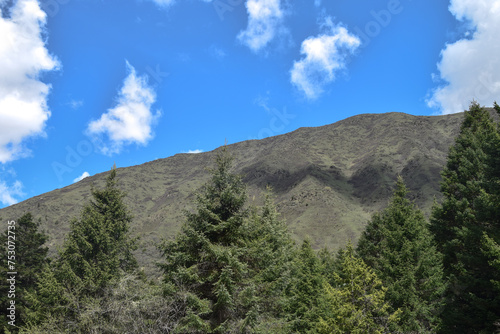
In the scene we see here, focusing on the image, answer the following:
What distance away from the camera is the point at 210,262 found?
11.7 meters

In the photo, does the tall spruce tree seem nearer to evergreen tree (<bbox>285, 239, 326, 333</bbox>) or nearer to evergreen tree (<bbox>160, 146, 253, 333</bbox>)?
evergreen tree (<bbox>285, 239, 326, 333</bbox>)

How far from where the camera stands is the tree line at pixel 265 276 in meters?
11.2

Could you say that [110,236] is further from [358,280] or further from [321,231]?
[321,231]

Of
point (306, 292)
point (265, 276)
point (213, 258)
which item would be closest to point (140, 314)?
point (213, 258)

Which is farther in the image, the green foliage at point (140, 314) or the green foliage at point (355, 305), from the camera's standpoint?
the green foliage at point (355, 305)

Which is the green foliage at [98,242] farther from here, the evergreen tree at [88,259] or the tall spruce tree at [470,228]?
the tall spruce tree at [470,228]

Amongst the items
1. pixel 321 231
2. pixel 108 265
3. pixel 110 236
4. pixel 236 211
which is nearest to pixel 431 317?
pixel 236 211

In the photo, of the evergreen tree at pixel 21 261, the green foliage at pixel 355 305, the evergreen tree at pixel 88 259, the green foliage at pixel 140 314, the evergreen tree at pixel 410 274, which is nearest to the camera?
the green foliage at pixel 140 314

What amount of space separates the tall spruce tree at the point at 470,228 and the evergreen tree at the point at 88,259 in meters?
18.5

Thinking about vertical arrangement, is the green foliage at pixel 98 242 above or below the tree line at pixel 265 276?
above

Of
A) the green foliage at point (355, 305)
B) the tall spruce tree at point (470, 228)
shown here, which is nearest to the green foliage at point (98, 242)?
the green foliage at point (355, 305)

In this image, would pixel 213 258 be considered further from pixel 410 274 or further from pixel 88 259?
pixel 88 259

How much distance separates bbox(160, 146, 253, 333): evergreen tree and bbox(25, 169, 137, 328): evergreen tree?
27.7ft

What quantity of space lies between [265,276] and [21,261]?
26035mm
